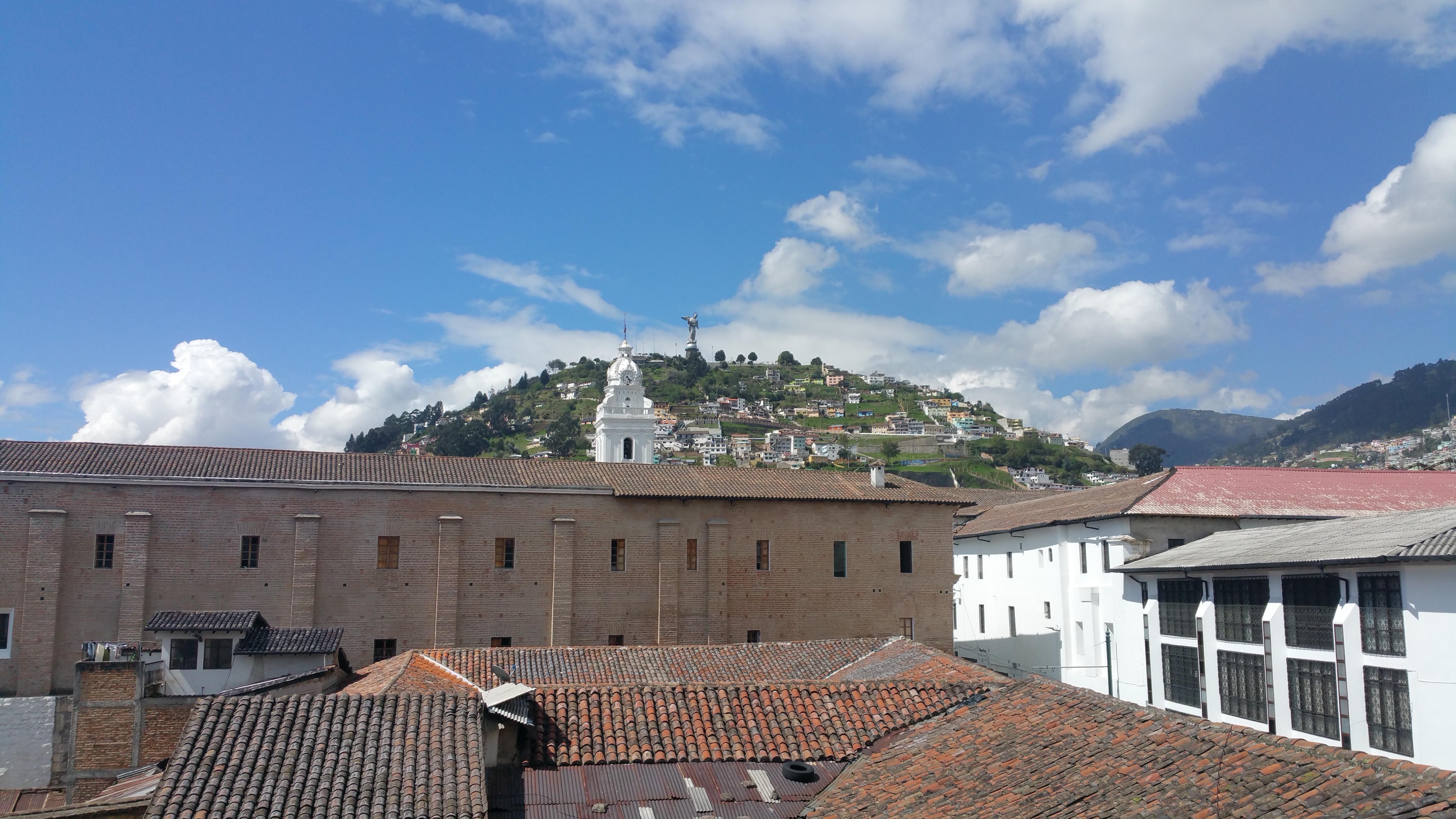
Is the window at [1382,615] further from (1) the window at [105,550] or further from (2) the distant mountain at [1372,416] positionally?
(2) the distant mountain at [1372,416]

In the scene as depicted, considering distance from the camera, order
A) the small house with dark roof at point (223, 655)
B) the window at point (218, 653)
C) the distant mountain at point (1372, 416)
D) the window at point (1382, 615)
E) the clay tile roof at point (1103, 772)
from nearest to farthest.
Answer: the clay tile roof at point (1103, 772) < the window at point (1382, 615) < the small house with dark roof at point (223, 655) < the window at point (218, 653) < the distant mountain at point (1372, 416)

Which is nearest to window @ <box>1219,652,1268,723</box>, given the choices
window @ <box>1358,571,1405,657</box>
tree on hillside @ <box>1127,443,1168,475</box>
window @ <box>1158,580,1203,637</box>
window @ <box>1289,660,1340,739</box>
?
window @ <box>1289,660,1340,739</box>

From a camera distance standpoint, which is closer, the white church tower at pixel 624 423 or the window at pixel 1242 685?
the window at pixel 1242 685

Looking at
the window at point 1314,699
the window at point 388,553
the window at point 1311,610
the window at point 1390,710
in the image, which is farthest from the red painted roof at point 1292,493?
the window at point 388,553

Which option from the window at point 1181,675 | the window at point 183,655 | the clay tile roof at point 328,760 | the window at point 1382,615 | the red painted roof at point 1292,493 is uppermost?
the red painted roof at point 1292,493

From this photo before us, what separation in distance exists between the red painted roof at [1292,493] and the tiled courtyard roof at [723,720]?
18.9 m

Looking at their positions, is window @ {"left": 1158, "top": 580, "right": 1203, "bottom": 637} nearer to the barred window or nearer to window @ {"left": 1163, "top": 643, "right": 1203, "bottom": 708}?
window @ {"left": 1163, "top": 643, "right": 1203, "bottom": 708}

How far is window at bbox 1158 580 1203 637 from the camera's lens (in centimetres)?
2525

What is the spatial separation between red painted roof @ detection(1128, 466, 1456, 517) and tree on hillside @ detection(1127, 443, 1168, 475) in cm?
7388

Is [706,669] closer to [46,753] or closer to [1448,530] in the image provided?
[1448,530]

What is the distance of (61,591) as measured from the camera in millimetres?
27562

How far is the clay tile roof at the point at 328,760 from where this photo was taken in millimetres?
9828

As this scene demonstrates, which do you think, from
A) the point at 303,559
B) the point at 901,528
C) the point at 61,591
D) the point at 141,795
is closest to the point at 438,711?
the point at 141,795

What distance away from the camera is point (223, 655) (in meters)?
24.8
